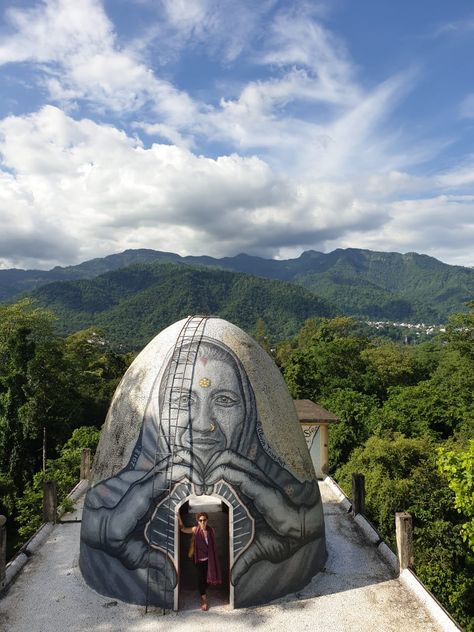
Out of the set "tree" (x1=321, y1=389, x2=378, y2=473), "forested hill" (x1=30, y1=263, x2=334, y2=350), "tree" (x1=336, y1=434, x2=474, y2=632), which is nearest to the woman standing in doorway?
"tree" (x1=336, y1=434, x2=474, y2=632)

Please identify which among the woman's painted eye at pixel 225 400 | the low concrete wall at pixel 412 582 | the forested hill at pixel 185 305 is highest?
the forested hill at pixel 185 305

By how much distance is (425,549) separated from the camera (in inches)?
716

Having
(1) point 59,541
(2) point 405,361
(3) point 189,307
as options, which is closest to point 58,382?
(1) point 59,541

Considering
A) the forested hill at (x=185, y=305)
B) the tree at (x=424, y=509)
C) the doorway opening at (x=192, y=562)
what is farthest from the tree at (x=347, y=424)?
the forested hill at (x=185, y=305)

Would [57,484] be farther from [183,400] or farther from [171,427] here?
[183,400]

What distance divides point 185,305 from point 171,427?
15121 cm

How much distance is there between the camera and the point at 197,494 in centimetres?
978

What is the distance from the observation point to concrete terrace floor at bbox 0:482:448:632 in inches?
365

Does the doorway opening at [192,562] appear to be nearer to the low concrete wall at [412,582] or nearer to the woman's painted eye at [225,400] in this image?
the woman's painted eye at [225,400]

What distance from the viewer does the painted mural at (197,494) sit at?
9.79 meters

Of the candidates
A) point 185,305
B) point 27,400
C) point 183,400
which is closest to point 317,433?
point 183,400

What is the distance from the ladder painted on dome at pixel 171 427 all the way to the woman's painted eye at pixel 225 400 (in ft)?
2.10

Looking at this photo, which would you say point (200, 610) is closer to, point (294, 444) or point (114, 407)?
point (294, 444)

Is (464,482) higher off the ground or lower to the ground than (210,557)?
higher
